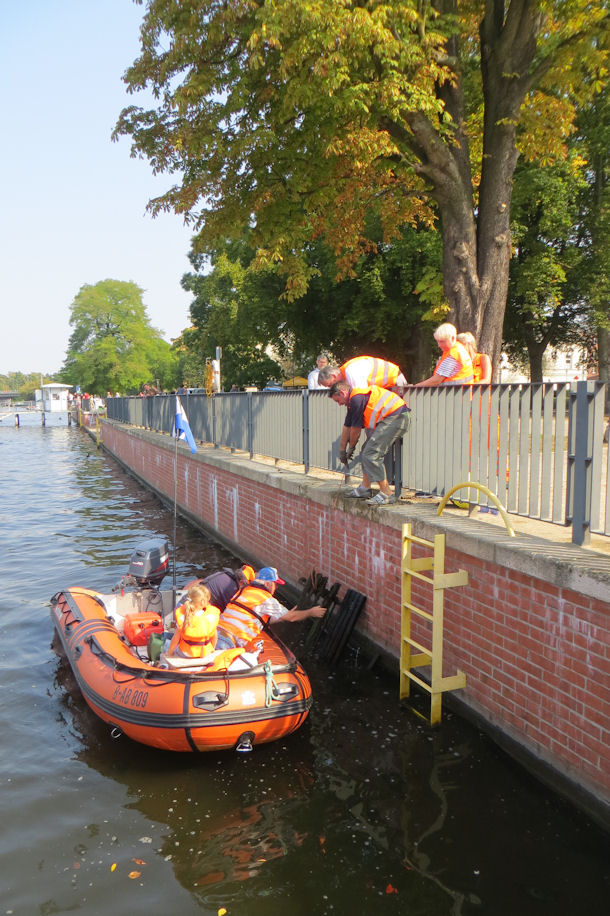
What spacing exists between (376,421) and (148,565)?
3.67 m

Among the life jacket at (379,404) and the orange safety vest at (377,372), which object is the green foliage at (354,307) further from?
the life jacket at (379,404)

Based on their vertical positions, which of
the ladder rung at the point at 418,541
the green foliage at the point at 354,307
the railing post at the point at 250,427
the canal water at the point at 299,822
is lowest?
the canal water at the point at 299,822

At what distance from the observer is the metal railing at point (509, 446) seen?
4.94 meters

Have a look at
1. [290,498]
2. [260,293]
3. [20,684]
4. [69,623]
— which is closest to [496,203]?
[290,498]

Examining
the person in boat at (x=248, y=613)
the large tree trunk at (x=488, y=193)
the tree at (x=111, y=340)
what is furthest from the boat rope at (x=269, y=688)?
the tree at (x=111, y=340)

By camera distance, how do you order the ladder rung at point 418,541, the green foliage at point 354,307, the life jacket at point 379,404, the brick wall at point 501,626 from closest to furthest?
1. the brick wall at point 501,626
2. the ladder rung at point 418,541
3. the life jacket at point 379,404
4. the green foliage at point 354,307

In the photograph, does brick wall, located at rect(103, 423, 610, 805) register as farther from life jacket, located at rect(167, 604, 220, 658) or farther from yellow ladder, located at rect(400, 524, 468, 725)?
life jacket, located at rect(167, 604, 220, 658)

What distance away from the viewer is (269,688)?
19.3ft

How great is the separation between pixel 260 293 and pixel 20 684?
24.7 m

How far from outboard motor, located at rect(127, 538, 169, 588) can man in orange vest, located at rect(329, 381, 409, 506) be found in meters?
3.12

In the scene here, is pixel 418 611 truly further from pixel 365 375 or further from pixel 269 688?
pixel 365 375

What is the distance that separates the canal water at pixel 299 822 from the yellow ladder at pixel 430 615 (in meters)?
0.35

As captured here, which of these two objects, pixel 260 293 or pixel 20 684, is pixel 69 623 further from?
pixel 260 293

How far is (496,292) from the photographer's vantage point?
35.7 feet
